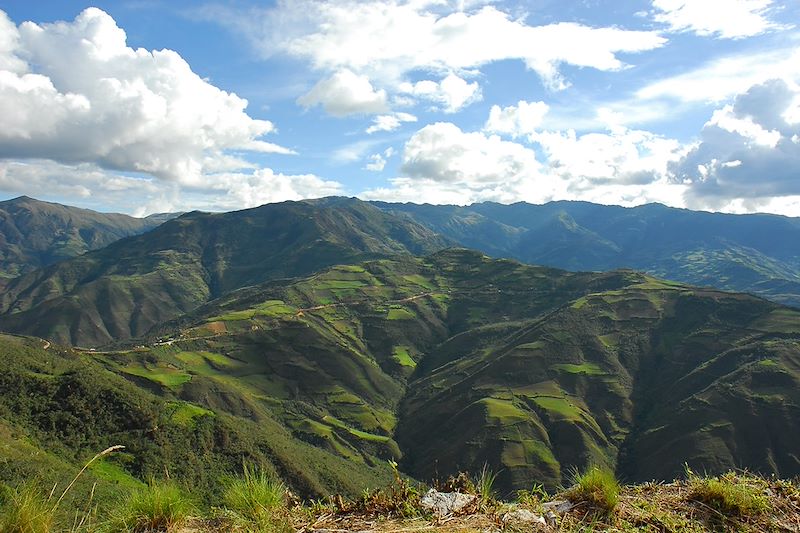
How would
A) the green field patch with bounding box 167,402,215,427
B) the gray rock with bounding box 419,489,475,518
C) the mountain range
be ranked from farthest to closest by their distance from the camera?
the green field patch with bounding box 167,402,215,427 < the mountain range < the gray rock with bounding box 419,489,475,518

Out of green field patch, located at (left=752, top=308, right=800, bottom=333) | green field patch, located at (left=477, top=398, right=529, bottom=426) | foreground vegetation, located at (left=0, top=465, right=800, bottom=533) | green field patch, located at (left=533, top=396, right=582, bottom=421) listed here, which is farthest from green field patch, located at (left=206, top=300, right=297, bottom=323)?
foreground vegetation, located at (left=0, top=465, right=800, bottom=533)

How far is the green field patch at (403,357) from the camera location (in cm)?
14912

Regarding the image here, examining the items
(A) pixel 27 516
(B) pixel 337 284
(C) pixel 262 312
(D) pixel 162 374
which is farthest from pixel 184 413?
(B) pixel 337 284

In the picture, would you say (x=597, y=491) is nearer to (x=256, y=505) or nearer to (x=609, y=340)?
(x=256, y=505)

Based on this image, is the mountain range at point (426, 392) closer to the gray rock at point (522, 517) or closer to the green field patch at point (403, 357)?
the green field patch at point (403, 357)

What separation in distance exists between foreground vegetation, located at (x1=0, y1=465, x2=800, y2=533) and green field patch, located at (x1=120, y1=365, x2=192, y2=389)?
315 ft

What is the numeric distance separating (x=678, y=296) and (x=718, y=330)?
2276cm

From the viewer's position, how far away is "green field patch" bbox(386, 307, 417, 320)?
551 feet

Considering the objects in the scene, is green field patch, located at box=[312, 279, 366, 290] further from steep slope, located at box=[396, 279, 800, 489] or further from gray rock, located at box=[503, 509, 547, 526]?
gray rock, located at box=[503, 509, 547, 526]

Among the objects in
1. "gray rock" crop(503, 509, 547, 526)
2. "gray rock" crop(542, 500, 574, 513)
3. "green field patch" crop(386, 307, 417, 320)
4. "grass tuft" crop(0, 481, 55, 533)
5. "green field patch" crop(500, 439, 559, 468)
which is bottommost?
"green field patch" crop(500, 439, 559, 468)

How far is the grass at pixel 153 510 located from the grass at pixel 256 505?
517 millimetres

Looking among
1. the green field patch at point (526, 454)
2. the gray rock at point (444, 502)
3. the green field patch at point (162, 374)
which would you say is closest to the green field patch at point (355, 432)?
the green field patch at point (526, 454)

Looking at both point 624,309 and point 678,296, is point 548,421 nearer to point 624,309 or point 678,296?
point 624,309

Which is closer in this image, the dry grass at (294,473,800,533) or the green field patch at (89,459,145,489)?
the dry grass at (294,473,800,533)
